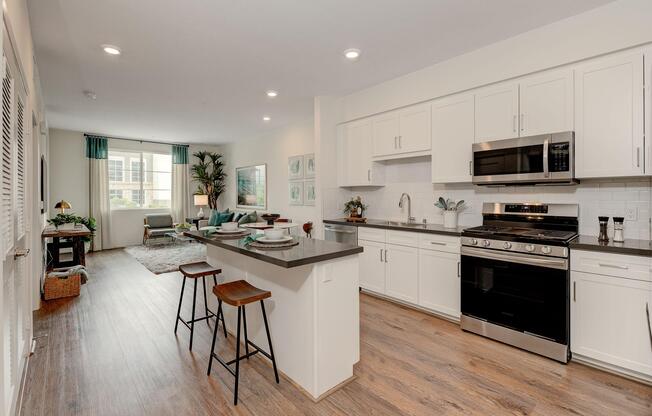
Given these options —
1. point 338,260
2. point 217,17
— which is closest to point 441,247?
point 338,260

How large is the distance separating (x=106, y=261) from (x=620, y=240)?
24.7ft

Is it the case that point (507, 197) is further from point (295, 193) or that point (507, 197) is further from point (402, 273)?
point (295, 193)

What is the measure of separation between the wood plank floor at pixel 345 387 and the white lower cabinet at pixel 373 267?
67 centimetres

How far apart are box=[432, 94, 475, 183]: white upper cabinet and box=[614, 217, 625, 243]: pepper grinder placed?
1.19 metres

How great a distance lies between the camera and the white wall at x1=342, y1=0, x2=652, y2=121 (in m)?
2.35

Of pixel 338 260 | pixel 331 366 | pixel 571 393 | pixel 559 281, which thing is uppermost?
pixel 338 260

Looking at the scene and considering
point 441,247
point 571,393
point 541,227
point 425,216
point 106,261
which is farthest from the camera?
point 106,261

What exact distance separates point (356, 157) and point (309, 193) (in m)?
1.95

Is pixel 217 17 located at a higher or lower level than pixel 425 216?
higher

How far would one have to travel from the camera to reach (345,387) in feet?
7.06

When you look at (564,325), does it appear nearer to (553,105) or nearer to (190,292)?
(553,105)

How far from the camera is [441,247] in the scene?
10.6 ft

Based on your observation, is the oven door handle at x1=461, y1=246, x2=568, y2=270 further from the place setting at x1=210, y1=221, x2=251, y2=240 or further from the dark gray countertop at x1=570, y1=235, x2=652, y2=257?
the place setting at x1=210, y1=221, x2=251, y2=240

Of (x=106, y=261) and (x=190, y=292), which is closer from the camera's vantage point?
(x=190, y=292)
